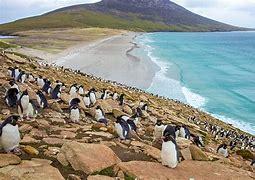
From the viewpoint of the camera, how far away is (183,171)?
41.5 ft

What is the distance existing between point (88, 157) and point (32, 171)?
1.81m

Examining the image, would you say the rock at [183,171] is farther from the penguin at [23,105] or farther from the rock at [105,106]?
the rock at [105,106]

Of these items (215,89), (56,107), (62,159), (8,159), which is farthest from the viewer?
(215,89)

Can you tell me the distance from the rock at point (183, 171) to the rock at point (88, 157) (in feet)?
1.39

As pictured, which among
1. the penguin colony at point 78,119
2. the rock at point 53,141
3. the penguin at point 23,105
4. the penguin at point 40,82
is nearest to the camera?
the penguin colony at point 78,119

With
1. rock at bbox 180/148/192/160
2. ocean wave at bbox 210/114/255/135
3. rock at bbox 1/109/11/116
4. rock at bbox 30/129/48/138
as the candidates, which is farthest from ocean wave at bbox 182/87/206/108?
rock at bbox 30/129/48/138

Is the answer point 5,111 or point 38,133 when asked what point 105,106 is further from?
point 38,133

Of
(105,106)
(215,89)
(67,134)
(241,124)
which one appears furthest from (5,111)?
(215,89)

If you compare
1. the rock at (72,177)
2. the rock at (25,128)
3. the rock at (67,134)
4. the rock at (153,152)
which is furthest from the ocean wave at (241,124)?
the rock at (72,177)

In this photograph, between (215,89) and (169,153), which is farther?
(215,89)

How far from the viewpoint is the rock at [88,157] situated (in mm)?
11453

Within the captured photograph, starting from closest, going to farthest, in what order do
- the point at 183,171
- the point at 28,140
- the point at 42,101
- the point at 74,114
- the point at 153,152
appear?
the point at 183,171
the point at 28,140
the point at 153,152
the point at 74,114
the point at 42,101

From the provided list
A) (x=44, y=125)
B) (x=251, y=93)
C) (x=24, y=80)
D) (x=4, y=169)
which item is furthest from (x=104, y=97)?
(x=251, y=93)

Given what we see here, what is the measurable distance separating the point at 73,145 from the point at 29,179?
221cm
